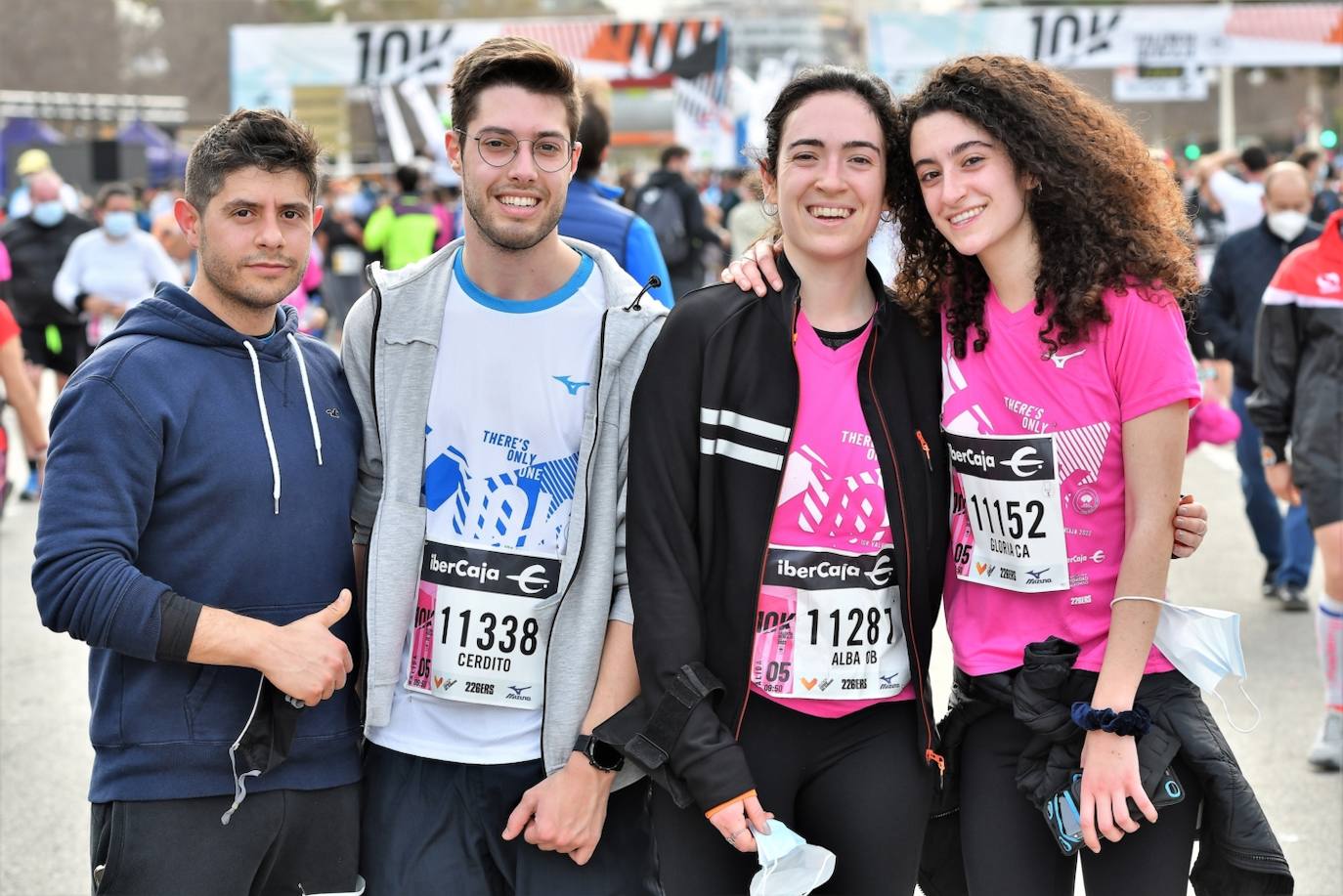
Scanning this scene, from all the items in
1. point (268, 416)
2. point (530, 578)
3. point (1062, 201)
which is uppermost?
point (1062, 201)

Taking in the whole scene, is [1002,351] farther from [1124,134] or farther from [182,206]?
[182,206]

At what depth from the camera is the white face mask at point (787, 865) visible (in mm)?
2738

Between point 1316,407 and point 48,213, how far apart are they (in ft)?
31.6

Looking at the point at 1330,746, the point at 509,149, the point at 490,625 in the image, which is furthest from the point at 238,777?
the point at 1330,746

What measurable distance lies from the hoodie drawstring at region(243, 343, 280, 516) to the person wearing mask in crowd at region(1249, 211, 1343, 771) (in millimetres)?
4175

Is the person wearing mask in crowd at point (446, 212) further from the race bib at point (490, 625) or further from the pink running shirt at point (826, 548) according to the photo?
the pink running shirt at point (826, 548)

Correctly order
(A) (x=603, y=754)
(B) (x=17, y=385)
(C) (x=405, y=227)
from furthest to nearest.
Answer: (C) (x=405, y=227)
(B) (x=17, y=385)
(A) (x=603, y=754)

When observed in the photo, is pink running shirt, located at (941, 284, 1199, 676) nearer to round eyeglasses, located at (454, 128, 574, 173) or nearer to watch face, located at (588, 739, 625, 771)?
watch face, located at (588, 739, 625, 771)

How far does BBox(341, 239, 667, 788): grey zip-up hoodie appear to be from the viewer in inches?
119

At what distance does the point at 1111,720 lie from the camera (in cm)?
282

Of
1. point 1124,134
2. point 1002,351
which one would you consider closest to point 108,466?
point 1002,351

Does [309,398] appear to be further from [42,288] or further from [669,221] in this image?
[42,288]

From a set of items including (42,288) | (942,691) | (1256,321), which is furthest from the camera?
(42,288)

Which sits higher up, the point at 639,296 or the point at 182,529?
the point at 639,296
